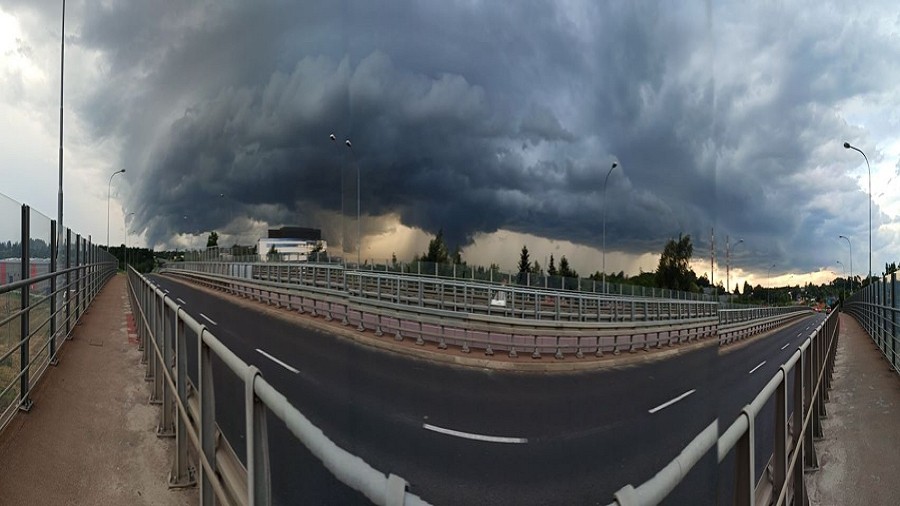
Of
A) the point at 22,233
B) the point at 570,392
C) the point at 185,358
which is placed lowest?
the point at 185,358

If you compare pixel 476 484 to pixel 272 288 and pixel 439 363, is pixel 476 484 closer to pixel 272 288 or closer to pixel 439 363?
pixel 439 363

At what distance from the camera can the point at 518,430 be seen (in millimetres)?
1321

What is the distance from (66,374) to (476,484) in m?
7.24

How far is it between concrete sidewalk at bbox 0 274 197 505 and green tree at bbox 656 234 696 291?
3.61 m

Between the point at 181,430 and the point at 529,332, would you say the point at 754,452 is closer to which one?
the point at 529,332

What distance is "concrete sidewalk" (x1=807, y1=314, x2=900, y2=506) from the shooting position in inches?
157

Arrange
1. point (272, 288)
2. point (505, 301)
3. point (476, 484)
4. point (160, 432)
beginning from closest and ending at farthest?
point (476, 484) → point (505, 301) → point (160, 432) → point (272, 288)

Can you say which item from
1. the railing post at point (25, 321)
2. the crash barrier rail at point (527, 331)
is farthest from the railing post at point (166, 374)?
the crash barrier rail at point (527, 331)

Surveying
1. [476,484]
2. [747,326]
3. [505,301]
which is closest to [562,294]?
[505,301]

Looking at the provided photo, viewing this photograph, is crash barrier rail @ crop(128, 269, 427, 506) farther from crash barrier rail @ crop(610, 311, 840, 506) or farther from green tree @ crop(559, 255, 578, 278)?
green tree @ crop(559, 255, 578, 278)

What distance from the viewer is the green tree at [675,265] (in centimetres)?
166

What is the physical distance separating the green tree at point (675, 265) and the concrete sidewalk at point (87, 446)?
3611 millimetres

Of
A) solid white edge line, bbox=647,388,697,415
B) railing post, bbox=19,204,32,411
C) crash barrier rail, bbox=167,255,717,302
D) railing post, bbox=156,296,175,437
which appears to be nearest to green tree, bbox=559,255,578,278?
crash barrier rail, bbox=167,255,717,302

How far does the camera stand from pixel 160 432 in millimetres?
4359
